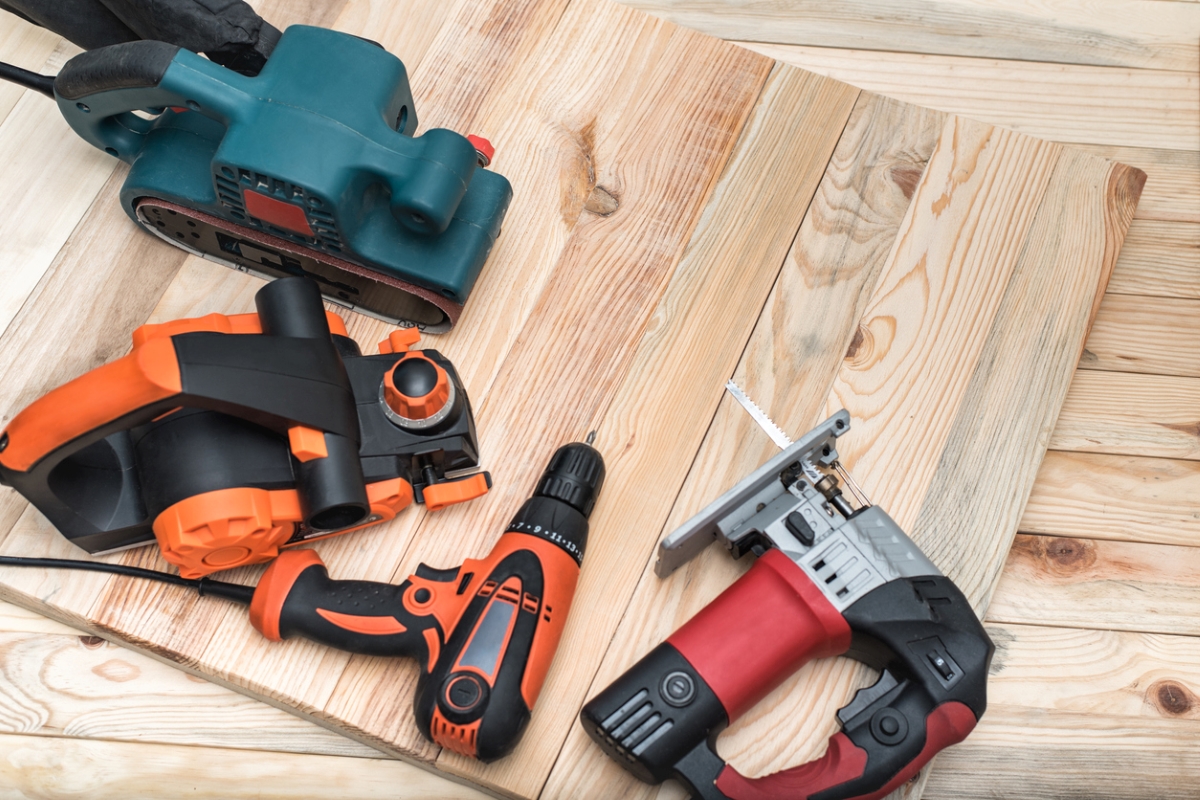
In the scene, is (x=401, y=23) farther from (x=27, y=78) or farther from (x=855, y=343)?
(x=855, y=343)

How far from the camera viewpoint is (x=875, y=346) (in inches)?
49.2

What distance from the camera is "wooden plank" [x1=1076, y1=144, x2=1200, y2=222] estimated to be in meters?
1.49

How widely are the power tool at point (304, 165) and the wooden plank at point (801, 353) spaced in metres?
→ 0.37

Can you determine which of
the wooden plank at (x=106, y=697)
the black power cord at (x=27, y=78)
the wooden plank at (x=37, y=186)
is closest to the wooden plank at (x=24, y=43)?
the wooden plank at (x=37, y=186)

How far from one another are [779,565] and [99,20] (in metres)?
1.06

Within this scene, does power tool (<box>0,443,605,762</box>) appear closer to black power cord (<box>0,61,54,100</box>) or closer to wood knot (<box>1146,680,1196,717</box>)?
black power cord (<box>0,61,54,100</box>)

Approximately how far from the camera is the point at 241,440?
0.99 meters

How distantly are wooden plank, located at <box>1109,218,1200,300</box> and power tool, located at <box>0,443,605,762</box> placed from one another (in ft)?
3.02

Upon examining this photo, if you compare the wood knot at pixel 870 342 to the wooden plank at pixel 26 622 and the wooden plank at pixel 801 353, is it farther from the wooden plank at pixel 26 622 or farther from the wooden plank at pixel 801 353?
the wooden plank at pixel 26 622

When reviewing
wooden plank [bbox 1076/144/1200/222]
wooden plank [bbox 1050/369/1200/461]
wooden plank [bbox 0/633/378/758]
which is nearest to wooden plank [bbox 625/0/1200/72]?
wooden plank [bbox 1076/144/1200/222]

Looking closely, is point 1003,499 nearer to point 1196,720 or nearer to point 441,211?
point 1196,720

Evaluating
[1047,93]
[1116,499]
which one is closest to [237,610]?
[1116,499]

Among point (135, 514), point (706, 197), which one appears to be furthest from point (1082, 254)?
point (135, 514)

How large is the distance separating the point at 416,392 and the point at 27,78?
63 cm
